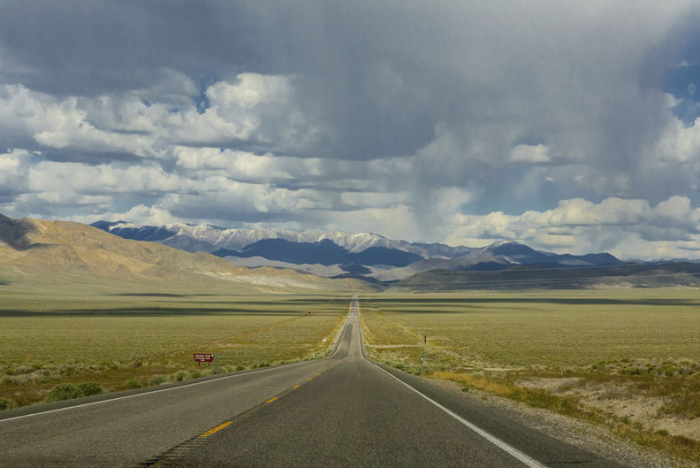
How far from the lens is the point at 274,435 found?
31.8ft

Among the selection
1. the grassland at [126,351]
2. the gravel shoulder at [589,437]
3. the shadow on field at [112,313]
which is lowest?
the shadow on field at [112,313]

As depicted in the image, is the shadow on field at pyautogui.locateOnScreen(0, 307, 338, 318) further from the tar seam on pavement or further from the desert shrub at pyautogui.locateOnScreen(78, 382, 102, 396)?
the tar seam on pavement

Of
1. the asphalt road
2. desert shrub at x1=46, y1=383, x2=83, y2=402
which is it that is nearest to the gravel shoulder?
the asphalt road

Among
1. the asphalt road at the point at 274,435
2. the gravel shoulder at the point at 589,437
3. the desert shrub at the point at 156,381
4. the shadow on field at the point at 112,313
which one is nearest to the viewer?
the asphalt road at the point at 274,435

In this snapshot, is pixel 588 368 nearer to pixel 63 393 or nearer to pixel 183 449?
pixel 63 393

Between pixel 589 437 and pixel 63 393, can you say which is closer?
pixel 589 437

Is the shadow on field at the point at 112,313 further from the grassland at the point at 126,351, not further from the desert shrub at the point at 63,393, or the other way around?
the desert shrub at the point at 63,393

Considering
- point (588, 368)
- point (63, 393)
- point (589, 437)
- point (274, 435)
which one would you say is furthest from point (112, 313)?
point (589, 437)

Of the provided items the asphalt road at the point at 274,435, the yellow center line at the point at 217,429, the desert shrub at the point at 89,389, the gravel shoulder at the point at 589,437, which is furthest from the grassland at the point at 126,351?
the gravel shoulder at the point at 589,437

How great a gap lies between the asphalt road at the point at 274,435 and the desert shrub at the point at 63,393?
5696 mm

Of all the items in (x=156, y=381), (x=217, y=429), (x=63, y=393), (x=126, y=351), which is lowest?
(x=126, y=351)

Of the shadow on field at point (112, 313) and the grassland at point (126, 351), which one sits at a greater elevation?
the grassland at point (126, 351)

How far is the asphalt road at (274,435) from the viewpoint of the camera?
26.3ft

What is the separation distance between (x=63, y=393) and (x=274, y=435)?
1364cm
